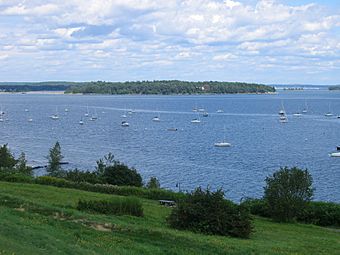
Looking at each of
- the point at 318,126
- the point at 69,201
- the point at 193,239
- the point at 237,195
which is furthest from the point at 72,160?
the point at 318,126

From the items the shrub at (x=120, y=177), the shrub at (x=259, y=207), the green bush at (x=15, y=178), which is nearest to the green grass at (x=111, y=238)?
the shrub at (x=259, y=207)

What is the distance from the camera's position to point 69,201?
28.0 meters

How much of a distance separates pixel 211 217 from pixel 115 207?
13.9 ft

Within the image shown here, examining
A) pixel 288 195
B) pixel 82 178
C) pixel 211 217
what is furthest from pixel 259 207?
pixel 82 178

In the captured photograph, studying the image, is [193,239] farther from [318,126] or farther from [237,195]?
[318,126]

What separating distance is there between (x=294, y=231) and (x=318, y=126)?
119 metres

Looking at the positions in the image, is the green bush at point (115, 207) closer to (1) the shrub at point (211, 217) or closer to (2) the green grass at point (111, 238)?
(2) the green grass at point (111, 238)

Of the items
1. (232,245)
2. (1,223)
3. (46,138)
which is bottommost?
(46,138)

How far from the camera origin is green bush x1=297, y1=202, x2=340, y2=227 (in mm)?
31375

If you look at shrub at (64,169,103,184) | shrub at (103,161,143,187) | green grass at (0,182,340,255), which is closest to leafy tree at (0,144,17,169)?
shrub at (103,161,143,187)

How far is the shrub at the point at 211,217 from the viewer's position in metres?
22.3

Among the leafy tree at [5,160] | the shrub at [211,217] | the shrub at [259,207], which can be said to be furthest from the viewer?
the leafy tree at [5,160]

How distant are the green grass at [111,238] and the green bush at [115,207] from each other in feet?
1.93

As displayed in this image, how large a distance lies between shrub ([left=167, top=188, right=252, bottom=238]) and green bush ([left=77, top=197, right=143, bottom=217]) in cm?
209
